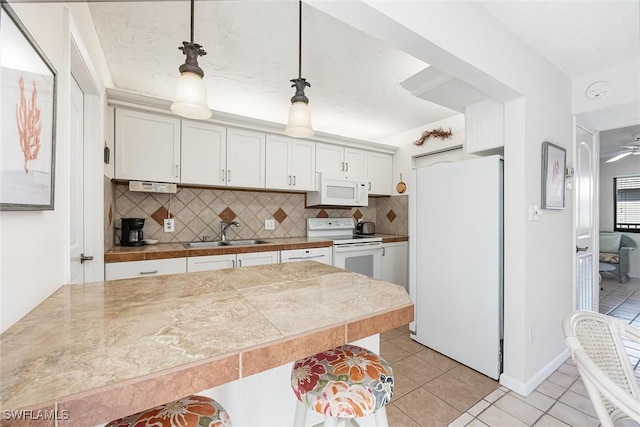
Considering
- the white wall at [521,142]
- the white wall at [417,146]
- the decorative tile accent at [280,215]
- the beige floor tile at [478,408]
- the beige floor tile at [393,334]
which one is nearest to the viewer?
the white wall at [521,142]

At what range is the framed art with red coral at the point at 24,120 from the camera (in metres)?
0.65

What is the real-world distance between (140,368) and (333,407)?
0.54 m

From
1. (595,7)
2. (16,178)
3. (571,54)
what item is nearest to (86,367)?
(16,178)

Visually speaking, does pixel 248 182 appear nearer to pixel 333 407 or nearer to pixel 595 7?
pixel 333 407

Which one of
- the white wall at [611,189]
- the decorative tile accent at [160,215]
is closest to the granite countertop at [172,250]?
the decorative tile accent at [160,215]

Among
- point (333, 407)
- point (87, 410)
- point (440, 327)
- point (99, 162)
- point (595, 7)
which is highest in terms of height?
point (595, 7)

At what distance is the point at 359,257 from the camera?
325 cm

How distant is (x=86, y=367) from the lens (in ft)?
1.78

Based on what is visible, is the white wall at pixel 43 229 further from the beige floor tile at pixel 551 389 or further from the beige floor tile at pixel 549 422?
the beige floor tile at pixel 551 389

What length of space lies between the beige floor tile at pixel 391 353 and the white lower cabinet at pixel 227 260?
1297mm

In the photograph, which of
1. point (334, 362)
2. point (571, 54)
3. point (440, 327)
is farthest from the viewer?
point (440, 327)

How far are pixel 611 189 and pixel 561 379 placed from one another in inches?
211

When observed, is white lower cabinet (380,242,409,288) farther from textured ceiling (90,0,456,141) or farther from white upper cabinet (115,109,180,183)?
white upper cabinet (115,109,180,183)

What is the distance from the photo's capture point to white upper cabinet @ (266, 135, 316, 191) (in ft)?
9.92
